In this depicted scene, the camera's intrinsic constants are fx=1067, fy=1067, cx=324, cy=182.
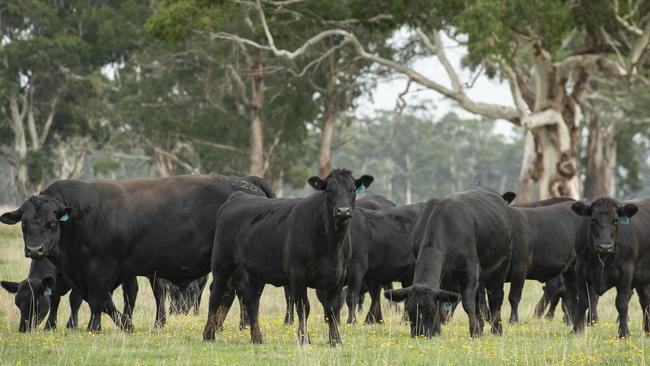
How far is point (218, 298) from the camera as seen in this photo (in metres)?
11.6

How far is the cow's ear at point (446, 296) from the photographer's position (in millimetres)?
10734

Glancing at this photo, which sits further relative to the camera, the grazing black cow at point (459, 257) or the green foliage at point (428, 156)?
the green foliage at point (428, 156)

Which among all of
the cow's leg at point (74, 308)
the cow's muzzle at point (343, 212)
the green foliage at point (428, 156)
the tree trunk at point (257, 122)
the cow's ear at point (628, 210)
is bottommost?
the cow's leg at point (74, 308)

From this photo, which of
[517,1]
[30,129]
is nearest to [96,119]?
[30,129]

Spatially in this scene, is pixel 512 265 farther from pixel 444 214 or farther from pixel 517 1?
pixel 517 1

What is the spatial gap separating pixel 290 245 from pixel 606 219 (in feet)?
12.7

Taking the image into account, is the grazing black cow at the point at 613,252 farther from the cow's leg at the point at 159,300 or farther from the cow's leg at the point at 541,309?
the cow's leg at the point at 159,300

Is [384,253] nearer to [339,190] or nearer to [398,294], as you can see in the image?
[398,294]

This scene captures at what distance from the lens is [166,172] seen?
2073 inches

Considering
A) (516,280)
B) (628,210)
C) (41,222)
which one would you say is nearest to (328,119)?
(516,280)

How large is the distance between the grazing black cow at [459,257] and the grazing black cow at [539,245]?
1.24 feet

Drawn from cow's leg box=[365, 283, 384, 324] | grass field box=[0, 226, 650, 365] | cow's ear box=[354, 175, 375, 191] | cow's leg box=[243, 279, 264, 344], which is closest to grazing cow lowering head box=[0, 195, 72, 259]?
grass field box=[0, 226, 650, 365]

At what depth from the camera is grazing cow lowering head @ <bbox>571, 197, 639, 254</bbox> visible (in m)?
12.2

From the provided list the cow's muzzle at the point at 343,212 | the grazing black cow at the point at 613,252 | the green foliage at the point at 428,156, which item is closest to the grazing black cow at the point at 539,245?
the grazing black cow at the point at 613,252
